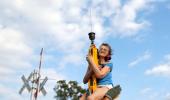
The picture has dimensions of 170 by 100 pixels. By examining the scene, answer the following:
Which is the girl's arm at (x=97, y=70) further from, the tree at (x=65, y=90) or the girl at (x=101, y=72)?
the tree at (x=65, y=90)

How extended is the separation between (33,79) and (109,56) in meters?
19.7

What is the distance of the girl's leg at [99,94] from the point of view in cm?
608

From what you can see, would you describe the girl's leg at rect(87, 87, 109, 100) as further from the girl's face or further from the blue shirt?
the girl's face

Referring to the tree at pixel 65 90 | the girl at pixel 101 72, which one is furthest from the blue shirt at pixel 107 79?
the tree at pixel 65 90

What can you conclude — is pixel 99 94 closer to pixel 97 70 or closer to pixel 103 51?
pixel 97 70

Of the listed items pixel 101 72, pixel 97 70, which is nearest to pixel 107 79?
pixel 101 72

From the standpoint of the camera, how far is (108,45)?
6539 mm

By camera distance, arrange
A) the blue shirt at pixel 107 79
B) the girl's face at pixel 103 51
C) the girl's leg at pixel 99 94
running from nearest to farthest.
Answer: the girl's leg at pixel 99 94
the blue shirt at pixel 107 79
the girl's face at pixel 103 51

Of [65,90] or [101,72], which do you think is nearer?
[101,72]

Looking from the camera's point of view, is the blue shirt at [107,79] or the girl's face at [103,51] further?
the girl's face at [103,51]

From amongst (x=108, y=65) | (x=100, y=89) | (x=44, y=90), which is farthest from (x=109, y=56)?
(x=44, y=90)

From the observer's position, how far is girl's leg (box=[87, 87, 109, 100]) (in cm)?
608

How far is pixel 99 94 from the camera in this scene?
6.16 m

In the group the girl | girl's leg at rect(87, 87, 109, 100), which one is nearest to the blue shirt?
the girl
